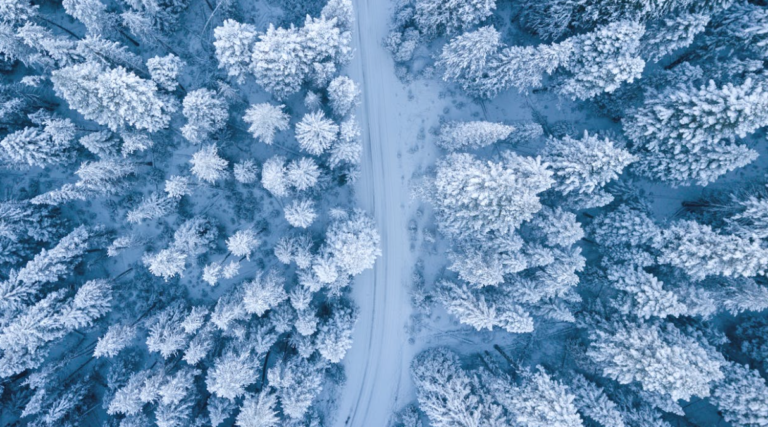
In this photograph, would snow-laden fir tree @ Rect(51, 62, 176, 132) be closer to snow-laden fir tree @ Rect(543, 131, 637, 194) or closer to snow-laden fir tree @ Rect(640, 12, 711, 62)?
snow-laden fir tree @ Rect(543, 131, 637, 194)

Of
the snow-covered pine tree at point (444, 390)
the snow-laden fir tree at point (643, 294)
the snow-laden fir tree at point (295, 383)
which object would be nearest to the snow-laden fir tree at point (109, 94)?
the snow-laden fir tree at point (295, 383)

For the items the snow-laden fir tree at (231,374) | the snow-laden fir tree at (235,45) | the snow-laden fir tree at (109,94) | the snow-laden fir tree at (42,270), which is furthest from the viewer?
the snow-laden fir tree at (42,270)

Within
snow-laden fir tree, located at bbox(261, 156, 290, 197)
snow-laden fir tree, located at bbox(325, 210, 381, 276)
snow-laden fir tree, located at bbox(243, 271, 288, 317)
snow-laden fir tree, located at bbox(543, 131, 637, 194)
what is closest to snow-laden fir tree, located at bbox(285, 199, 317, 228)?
snow-laden fir tree, located at bbox(261, 156, 290, 197)

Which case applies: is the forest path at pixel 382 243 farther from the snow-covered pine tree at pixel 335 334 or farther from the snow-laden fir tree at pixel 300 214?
the snow-laden fir tree at pixel 300 214

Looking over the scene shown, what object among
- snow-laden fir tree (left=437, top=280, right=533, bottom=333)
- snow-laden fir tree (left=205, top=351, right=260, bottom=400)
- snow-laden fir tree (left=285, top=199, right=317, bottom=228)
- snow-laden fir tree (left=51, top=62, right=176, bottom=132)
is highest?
snow-laden fir tree (left=51, top=62, right=176, bottom=132)

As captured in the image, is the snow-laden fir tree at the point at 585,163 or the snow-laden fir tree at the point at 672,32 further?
the snow-laden fir tree at the point at 585,163

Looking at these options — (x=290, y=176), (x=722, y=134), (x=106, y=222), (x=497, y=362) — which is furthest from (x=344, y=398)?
(x=722, y=134)

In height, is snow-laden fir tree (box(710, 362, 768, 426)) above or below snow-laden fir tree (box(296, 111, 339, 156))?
Answer: below

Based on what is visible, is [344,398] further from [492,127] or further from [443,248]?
[492,127]
